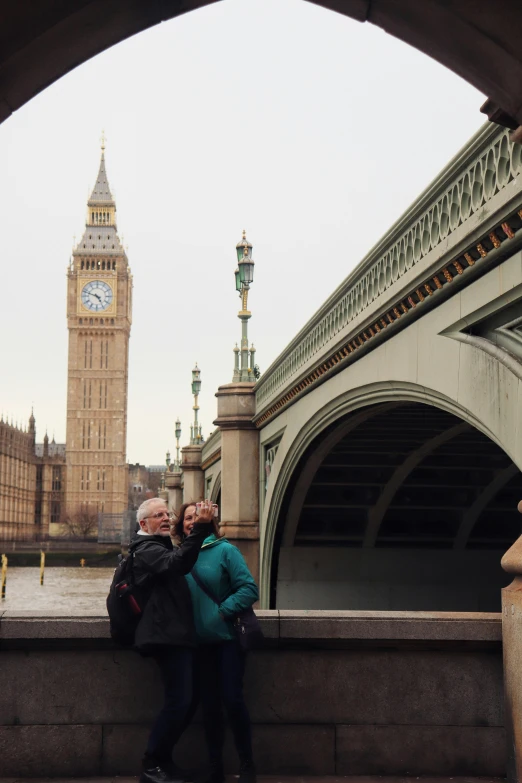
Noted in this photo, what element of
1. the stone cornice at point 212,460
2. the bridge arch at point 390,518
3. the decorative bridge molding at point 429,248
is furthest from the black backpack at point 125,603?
the stone cornice at point 212,460

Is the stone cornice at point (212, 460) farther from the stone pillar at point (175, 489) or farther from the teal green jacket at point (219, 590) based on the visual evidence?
the teal green jacket at point (219, 590)

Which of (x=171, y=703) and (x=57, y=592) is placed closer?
(x=171, y=703)

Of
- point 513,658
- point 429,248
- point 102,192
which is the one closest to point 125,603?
point 513,658

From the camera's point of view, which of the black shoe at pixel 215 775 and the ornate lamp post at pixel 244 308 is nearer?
the black shoe at pixel 215 775

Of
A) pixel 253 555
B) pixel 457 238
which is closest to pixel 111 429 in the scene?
Answer: pixel 253 555

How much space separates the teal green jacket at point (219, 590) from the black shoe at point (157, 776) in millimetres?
631

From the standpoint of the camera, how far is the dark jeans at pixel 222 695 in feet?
16.4

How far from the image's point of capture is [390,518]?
19.8 metres

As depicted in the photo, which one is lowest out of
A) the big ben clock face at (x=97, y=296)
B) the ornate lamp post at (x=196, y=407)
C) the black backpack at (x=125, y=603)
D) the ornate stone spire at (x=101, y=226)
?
the black backpack at (x=125, y=603)

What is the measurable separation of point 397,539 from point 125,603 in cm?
1553

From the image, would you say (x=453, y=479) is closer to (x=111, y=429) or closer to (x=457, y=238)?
(x=457, y=238)

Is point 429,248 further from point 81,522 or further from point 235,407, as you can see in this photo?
point 81,522

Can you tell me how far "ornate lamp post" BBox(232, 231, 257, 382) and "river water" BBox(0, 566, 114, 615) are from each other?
10.8 m

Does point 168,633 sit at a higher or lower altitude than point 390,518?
lower
